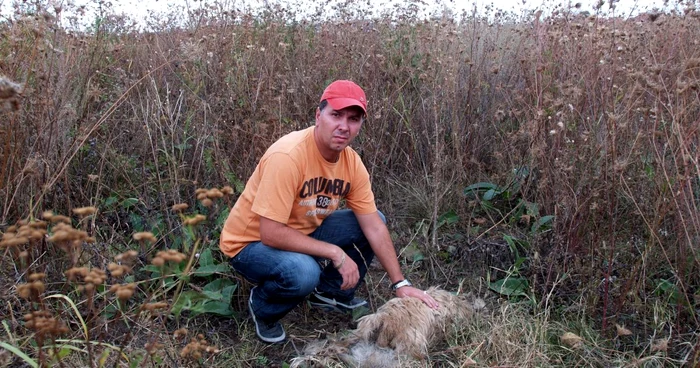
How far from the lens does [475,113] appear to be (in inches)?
166

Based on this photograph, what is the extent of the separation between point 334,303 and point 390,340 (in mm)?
635

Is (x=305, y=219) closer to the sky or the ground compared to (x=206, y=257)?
closer to the sky

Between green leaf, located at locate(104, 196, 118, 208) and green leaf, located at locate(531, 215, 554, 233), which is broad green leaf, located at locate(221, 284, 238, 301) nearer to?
green leaf, located at locate(104, 196, 118, 208)

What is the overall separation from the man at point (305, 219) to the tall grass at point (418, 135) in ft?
1.22

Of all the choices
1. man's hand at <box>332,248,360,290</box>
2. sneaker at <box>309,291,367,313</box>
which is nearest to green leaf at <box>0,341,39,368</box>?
man's hand at <box>332,248,360,290</box>

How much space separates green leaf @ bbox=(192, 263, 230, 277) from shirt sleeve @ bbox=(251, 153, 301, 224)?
1.97ft

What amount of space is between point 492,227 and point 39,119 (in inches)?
92.3

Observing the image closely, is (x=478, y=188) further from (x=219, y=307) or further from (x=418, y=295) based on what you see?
(x=219, y=307)

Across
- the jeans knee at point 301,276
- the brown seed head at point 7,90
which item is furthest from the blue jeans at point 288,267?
the brown seed head at point 7,90

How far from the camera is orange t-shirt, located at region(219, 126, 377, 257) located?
2.56 meters

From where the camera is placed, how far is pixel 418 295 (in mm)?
2709

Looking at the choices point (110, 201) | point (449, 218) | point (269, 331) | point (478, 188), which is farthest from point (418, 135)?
point (110, 201)

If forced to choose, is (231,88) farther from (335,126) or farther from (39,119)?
(335,126)

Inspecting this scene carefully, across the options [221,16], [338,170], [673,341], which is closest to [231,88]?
[221,16]
